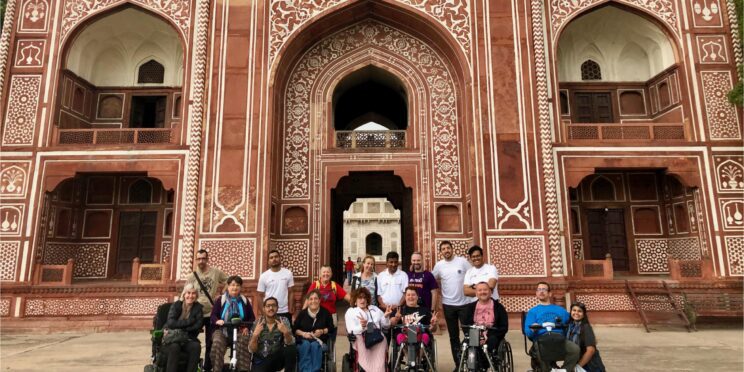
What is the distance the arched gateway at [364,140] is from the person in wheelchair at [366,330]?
18.3 ft

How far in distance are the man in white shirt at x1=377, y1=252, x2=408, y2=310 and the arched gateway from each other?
492cm

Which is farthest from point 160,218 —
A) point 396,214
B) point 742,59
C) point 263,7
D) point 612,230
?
point 396,214

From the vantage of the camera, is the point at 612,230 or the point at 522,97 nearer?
the point at 522,97

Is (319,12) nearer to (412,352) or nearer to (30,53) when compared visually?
(30,53)

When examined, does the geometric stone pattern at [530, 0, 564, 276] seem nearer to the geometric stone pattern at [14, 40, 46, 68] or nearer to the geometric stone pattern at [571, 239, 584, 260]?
the geometric stone pattern at [571, 239, 584, 260]

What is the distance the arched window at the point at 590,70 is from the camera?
475 inches

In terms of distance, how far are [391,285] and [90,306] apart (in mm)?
7315

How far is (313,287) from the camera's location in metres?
4.78

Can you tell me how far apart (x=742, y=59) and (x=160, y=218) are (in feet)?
45.2

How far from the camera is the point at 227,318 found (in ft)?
14.8

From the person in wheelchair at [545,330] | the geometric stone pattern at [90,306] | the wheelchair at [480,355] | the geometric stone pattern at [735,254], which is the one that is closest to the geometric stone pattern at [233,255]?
the geometric stone pattern at [90,306]

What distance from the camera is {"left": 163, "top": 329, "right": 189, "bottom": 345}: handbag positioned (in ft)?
13.8

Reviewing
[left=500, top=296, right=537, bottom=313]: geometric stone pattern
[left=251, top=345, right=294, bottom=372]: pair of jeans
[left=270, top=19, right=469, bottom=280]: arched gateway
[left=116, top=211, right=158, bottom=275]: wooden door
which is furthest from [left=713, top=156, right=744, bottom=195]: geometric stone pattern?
[left=116, top=211, right=158, bottom=275]: wooden door

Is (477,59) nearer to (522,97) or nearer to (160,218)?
(522,97)
